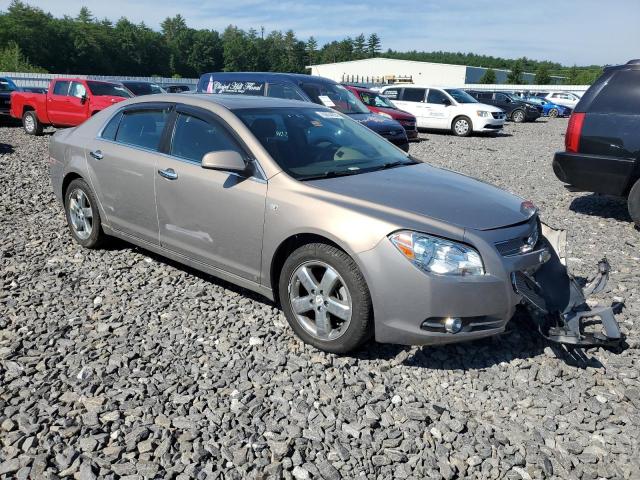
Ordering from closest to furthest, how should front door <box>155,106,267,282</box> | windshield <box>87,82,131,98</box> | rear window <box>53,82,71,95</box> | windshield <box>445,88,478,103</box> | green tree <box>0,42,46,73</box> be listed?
front door <box>155,106,267,282</box> → windshield <box>87,82,131,98</box> → rear window <box>53,82,71,95</box> → windshield <box>445,88,478,103</box> → green tree <box>0,42,46,73</box>

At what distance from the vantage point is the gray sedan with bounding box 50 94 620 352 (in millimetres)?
3201

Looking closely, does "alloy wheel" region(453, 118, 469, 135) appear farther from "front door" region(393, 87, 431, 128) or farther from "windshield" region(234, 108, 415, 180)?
"windshield" region(234, 108, 415, 180)

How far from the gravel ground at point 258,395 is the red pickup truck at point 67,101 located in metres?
10.6

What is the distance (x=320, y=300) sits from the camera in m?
3.55

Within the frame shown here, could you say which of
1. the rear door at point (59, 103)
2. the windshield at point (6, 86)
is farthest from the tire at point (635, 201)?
the windshield at point (6, 86)

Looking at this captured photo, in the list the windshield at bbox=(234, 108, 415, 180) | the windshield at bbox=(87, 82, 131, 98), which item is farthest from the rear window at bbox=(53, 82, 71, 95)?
the windshield at bbox=(234, 108, 415, 180)

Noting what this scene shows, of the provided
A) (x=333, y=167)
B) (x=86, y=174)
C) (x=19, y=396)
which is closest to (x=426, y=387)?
(x=333, y=167)

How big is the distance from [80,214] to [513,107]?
25791 millimetres

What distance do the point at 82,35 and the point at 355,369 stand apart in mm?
95189

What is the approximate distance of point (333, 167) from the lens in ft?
13.4

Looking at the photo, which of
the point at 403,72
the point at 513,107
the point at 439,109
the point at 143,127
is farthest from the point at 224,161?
the point at 403,72

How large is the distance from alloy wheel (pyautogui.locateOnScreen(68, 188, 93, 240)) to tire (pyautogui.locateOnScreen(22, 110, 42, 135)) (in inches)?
453

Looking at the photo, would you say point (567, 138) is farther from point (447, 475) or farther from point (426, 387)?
point (447, 475)

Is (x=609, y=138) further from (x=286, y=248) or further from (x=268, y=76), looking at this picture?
(x=268, y=76)
